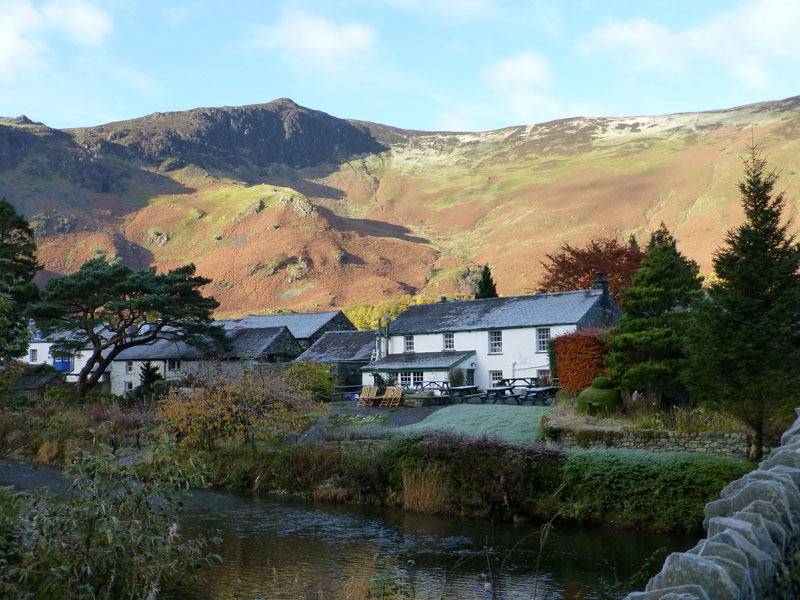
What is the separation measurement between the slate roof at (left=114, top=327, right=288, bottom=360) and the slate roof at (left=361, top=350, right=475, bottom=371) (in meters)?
11.0

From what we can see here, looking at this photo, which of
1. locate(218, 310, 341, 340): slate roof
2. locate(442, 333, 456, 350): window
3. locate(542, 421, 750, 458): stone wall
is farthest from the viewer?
locate(218, 310, 341, 340): slate roof

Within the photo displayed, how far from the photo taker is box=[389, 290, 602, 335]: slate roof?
3956 cm

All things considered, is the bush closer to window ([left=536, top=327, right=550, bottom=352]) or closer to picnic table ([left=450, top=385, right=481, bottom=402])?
picnic table ([left=450, top=385, right=481, bottom=402])

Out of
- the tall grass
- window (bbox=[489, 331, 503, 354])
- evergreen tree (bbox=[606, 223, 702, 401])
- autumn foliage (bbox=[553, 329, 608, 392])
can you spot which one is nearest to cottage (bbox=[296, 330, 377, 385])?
window (bbox=[489, 331, 503, 354])

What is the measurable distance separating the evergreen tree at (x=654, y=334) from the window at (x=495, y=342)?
12483 millimetres

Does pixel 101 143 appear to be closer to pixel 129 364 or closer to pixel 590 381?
pixel 129 364

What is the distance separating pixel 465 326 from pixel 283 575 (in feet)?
96.0

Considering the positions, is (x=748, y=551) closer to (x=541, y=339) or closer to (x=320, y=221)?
(x=541, y=339)

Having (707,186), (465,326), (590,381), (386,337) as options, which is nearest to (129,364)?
(386,337)

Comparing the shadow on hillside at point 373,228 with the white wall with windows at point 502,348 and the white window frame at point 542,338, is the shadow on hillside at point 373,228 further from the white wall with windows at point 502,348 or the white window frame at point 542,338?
the white window frame at point 542,338

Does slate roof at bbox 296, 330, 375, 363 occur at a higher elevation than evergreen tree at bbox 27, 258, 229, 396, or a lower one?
lower

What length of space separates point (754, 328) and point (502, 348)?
74.4 ft

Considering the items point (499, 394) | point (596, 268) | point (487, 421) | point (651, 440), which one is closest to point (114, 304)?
point (499, 394)

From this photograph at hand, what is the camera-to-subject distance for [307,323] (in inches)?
2357
